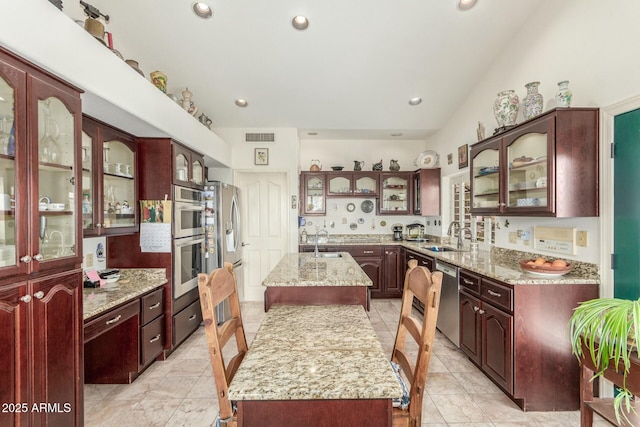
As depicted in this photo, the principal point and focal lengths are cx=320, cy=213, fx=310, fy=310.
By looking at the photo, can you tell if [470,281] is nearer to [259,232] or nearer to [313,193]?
[313,193]

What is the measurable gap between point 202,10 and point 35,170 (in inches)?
81.6

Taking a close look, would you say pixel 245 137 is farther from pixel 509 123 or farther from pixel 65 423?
pixel 65 423

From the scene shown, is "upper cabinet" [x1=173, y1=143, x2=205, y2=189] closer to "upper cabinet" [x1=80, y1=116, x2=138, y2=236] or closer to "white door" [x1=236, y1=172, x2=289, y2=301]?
"upper cabinet" [x1=80, y1=116, x2=138, y2=236]

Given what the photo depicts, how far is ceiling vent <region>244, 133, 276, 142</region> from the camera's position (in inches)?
184

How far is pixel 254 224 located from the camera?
494 centimetres

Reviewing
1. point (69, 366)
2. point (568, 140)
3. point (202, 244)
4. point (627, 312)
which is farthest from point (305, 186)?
point (627, 312)

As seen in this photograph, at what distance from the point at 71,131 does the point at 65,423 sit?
151 cm

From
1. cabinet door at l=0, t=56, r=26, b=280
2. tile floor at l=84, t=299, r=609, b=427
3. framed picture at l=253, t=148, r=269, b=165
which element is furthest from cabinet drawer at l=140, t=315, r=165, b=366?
framed picture at l=253, t=148, r=269, b=165

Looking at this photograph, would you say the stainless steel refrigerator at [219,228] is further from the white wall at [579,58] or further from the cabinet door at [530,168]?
the white wall at [579,58]

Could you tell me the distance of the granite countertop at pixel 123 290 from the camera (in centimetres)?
196

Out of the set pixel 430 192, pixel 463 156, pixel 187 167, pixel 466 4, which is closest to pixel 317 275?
pixel 187 167

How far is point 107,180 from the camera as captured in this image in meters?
2.53

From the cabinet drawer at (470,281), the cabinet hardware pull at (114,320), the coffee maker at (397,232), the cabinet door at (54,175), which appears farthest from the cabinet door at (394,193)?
the cabinet door at (54,175)

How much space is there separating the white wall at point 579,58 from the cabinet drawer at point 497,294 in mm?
632
